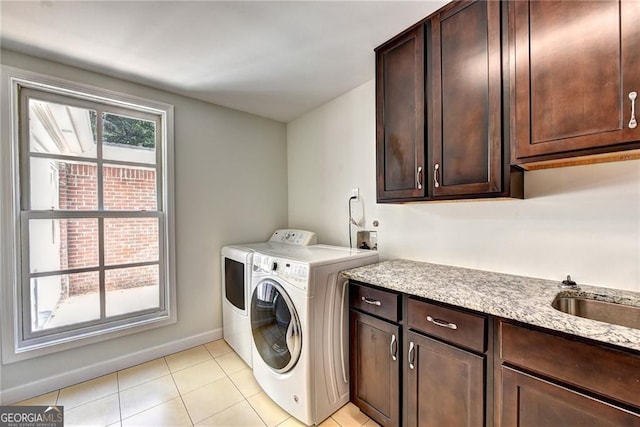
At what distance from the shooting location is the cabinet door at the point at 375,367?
4.50 ft

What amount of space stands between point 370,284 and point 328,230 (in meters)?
1.11

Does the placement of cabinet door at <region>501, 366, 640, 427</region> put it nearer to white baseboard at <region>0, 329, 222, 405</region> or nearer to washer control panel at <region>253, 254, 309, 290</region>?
washer control panel at <region>253, 254, 309, 290</region>

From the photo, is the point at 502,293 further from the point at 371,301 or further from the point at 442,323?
the point at 371,301

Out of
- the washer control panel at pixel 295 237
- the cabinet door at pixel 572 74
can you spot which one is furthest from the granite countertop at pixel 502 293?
the washer control panel at pixel 295 237

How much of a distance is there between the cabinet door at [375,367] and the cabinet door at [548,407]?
1.60ft

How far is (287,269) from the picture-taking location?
1.58 meters

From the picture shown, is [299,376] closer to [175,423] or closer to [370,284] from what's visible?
[370,284]

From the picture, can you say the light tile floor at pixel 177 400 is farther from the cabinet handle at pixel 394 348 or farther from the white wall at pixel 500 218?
the white wall at pixel 500 218

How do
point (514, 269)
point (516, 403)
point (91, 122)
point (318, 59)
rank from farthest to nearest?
point (91, 122) → point (318, 59) → point (514, 269) → point (516, 403)

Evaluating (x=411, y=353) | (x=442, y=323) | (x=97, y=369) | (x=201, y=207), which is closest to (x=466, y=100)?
(x=442, y=323)

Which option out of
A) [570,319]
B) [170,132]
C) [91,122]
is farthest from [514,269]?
[91,122]

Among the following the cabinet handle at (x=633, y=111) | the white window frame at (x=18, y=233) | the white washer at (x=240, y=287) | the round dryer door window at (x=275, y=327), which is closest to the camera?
the cabinet handle at (x=633, y=111)

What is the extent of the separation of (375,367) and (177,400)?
4.38 ft

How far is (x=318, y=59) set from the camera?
182cm
